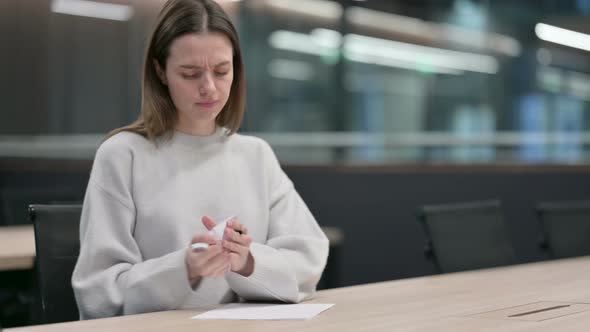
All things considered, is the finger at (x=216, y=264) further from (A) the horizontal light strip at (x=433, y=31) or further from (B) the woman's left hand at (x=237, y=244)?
(A) the horizontal light strip at (x=433, y=31)

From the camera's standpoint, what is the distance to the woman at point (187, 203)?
1.72 metres

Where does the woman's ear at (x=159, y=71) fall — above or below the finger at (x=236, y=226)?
above

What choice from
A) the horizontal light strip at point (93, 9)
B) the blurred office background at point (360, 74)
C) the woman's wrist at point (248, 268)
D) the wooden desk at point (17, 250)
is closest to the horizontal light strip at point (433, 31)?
the blurred office background at point (360, 74)

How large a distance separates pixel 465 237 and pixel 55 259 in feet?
4.54

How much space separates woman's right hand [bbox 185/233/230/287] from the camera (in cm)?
163

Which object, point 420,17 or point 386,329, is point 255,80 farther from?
point 386,329

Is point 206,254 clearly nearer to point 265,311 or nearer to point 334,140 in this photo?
point 265,311

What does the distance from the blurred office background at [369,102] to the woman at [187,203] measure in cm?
247

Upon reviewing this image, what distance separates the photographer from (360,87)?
20.7ft

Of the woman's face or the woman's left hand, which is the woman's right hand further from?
the woman's face

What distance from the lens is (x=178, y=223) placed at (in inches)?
73.2

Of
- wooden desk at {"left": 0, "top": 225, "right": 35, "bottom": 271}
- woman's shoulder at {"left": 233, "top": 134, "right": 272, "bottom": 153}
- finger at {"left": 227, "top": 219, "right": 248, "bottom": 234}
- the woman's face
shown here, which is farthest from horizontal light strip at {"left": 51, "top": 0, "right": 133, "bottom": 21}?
finger at {"left": 227, "top": 219, "right": 248, "bottom": 234}

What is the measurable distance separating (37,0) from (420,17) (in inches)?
111

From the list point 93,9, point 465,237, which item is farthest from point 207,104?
point 93,9
